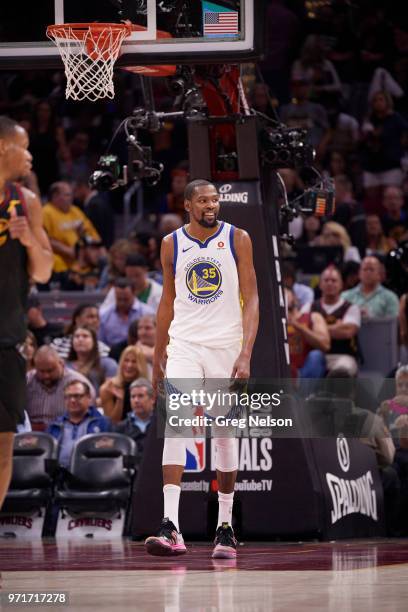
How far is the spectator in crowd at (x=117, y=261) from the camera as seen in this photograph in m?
16.6

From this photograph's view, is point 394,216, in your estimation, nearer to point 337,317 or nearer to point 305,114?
point 305,114

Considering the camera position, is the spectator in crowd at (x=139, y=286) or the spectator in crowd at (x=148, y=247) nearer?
the spectator in crowd at (x=139, y=286)

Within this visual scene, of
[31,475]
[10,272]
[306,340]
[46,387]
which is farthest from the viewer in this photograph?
[306,340]

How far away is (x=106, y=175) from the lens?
437 inches

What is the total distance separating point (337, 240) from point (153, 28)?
24.4 ft

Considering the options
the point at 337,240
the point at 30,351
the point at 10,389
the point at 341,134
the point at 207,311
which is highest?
the point at 341,134

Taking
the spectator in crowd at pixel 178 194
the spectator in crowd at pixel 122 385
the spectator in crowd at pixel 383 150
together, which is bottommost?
the spectator in crowd at pixel 122 385

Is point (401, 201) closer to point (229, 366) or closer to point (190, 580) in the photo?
point (229, 366)

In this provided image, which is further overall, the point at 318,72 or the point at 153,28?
the point at 318,72

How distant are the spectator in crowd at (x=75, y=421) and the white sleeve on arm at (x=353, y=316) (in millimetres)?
3227

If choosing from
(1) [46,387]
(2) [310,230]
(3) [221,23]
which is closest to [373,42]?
(2) [310,230]

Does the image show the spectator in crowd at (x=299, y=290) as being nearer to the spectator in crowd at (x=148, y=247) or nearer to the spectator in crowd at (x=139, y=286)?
the spectator in crowd at (x=139, y=286)

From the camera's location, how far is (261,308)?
35.4 feet

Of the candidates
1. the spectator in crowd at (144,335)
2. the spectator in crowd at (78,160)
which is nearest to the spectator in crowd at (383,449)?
the spectator in crowd at (144,335)
